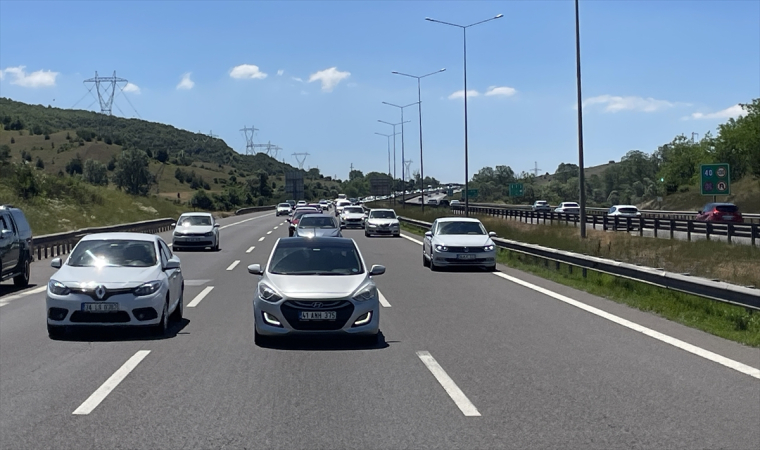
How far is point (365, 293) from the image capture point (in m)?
10.7

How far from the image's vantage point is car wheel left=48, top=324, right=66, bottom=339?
1135 cm

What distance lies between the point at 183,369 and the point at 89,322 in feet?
8.62

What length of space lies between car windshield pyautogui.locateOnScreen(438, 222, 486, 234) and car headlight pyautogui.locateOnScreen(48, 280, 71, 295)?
1477 cm

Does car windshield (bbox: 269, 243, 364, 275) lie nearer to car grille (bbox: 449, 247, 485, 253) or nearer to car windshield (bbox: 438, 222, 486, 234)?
car grille (bbox: 449, 247, 485, 253)

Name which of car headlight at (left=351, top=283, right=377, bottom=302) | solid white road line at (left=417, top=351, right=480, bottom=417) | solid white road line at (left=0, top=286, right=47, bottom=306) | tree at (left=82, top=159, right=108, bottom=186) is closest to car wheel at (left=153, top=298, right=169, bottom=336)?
car headlight at (left=351, top=283, right=377, bottom=302)

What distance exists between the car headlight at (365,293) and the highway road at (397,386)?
661 mm

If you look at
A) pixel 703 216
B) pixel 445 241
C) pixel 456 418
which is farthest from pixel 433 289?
pixel 703 216

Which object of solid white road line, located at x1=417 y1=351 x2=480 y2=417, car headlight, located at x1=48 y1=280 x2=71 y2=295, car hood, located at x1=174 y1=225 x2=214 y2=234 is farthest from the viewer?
car hood, located at x1=174 y1=225 x2=214 y2=234

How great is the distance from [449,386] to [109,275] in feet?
18.8

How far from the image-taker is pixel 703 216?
47.1 metres

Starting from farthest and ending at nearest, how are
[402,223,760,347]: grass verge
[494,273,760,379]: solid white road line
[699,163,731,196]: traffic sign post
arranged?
[699,163,731,196]: traffic sign post < [402,223,760,347]: grass verge < [494,273,760,379]: solid white road line

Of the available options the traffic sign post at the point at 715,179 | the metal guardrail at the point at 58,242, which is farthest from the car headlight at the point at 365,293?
the traffic sign post at the point at 715,179

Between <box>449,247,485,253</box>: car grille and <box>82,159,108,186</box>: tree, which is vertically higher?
<box>82,159,108,186</box>: tree

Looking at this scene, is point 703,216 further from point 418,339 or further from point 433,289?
point 418,339
